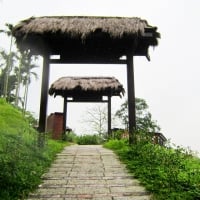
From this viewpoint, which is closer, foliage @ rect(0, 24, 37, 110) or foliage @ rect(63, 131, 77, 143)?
foliage @ rect(63, 131, 77, 143)

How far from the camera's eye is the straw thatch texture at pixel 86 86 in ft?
54.6

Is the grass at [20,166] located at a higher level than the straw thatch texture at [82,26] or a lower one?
lower

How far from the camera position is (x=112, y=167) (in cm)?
750

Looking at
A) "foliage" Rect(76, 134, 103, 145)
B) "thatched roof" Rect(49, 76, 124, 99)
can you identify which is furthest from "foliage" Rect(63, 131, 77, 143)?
"thatched roof" Rect(49, 76, 124, 99)

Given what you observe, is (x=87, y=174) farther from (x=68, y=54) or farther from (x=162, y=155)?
(x=68, y=54)

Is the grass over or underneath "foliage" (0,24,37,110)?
underneath

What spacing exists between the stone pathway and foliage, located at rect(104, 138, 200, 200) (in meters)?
0.20

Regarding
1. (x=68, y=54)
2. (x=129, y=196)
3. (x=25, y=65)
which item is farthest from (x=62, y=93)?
(x=25, y=65)

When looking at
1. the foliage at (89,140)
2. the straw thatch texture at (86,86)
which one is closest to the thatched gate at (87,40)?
the straw thatch texture at (86,86)

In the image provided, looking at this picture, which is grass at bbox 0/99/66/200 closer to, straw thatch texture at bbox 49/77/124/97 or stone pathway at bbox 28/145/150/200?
stone pathway at bbox 28/145/150/200

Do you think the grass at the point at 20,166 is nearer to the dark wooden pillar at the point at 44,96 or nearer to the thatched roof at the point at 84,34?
the dark wooden pillar at the point at 44,96

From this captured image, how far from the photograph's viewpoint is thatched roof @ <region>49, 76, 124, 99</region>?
16656 mm

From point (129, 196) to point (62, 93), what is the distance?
12.9 metres

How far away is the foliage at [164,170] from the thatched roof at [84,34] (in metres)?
2.82
